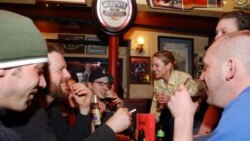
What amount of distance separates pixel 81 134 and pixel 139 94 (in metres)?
5.83

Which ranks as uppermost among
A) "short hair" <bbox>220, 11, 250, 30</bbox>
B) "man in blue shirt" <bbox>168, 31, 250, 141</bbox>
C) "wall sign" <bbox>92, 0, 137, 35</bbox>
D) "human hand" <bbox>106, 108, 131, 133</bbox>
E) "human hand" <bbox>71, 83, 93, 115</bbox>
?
"wall sign" <bbox>92, 0, 137, 35</bbox>

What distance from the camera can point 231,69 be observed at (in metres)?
1.24

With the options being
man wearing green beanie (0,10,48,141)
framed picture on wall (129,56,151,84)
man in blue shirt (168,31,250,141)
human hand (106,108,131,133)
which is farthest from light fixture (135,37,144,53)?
man wearing green beanie (0,10,48,141)

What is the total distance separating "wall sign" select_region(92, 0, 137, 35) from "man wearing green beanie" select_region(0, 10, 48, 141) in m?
3.74

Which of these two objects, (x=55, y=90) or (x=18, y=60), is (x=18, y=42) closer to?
(x=18, y=60)

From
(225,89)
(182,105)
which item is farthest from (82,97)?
(225,89)

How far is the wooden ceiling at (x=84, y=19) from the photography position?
598 cm

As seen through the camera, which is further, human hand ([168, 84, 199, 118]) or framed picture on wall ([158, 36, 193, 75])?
framed picture on wall ([158, 36, 193, 75])

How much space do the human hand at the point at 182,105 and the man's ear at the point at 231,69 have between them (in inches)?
7.6

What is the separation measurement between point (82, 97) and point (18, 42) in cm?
100

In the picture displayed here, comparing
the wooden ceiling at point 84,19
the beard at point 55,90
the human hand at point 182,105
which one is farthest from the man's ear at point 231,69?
the wooden ceiling at point 84,19

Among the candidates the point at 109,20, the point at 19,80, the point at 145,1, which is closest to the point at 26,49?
the point at 19,80

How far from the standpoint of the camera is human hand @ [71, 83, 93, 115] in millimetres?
2061

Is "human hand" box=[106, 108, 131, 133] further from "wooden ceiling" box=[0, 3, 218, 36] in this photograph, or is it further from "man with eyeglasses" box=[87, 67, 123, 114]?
"wooden ceiling" box=[0, 3, 218, 36]
